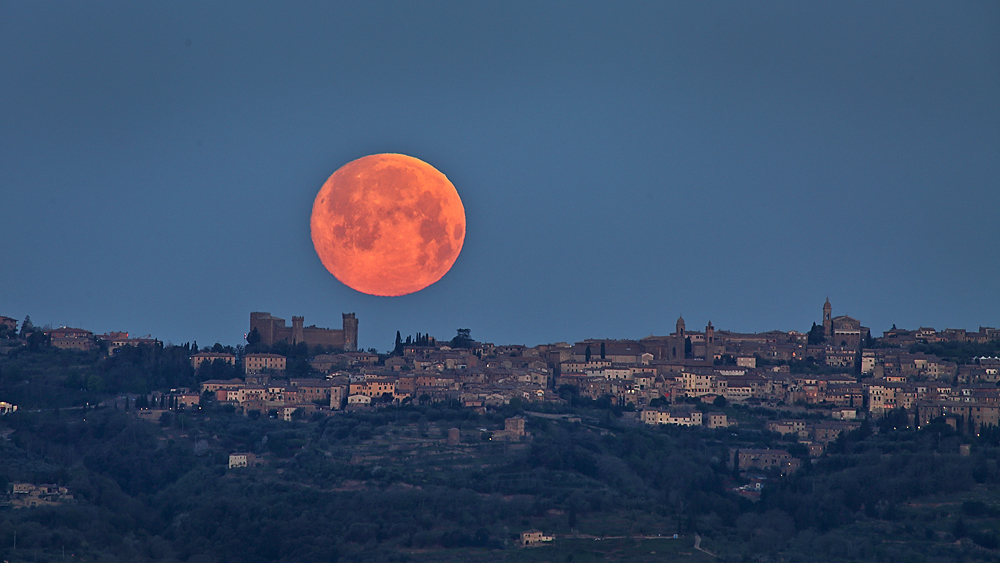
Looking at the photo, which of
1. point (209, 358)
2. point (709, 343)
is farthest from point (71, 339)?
point (709, 343)

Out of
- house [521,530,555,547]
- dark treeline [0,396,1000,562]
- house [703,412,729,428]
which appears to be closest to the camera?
dark treeline [0,396,1000,562]

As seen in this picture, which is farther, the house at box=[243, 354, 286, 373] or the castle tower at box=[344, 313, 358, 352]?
the castle tower at box=[344, 313, 358, 352]

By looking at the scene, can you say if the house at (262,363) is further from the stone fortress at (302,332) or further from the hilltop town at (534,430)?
the stone fortress at (302,332)

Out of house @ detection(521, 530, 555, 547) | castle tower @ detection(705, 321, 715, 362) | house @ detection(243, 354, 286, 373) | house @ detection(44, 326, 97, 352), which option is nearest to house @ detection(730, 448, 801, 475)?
house @ detection(521, 530, 555, 547)

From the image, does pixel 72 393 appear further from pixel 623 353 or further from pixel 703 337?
pixel 703 337

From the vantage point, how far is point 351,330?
86750 millimetres

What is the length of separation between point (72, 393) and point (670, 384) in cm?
2778

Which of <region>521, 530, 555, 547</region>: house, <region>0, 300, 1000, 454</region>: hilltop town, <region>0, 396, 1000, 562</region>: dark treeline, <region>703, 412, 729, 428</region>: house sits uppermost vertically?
<region>0, 300, 1000, 454</region>: hilltop town

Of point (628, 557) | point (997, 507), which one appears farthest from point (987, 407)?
point (628, 557)

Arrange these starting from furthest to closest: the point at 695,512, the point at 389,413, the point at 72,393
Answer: the point at 72,393, the point at 389,413, the point at 695,512

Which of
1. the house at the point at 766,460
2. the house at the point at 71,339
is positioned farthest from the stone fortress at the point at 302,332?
the house at the point at 766,460

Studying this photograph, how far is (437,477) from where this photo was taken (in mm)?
60719

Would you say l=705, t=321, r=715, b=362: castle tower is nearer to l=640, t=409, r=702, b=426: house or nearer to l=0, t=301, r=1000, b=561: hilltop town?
l=0, t=301, r=1000, b=561: hilltop town

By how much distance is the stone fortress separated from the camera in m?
84.7
